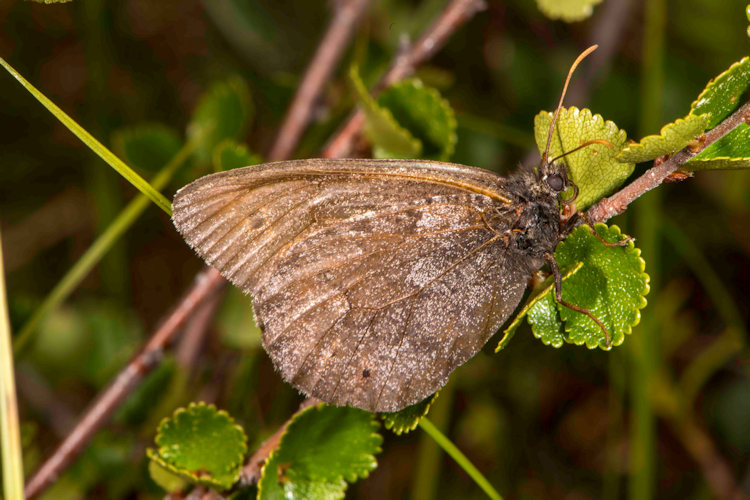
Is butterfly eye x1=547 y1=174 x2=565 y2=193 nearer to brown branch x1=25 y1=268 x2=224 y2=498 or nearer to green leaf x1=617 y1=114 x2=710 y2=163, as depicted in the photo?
green leaf x1=617 y1=114 x2=710 y2=163

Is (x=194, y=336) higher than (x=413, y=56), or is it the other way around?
(x=413, y=56)

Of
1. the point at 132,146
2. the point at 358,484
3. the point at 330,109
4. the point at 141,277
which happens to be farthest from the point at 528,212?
the point at 141,277

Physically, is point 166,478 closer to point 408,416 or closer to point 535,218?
point 408,416

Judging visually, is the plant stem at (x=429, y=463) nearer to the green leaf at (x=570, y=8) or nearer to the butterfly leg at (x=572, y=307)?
the butterfly leg at (x=572, y=307)

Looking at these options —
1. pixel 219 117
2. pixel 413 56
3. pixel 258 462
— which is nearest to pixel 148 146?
pixel 219 117

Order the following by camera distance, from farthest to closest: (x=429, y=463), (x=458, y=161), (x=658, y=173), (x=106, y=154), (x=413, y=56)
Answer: (x=458, y=161) < (x=429, y=463) < (x=413, y=56) < (x=106, y=154) < (x=658, y=173)

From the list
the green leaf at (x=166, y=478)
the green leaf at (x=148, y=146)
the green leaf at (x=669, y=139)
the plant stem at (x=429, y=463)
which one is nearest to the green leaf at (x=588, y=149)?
the green leaf at (x=669, y=139)
